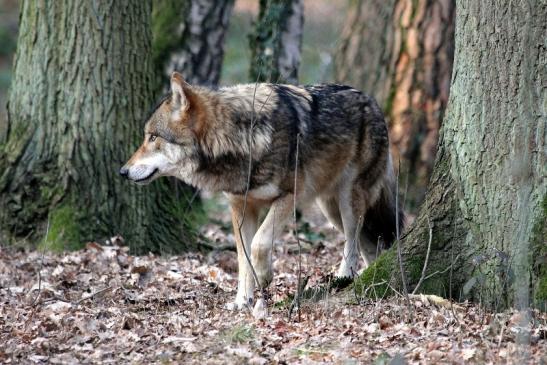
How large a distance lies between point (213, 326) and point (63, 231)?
304cm

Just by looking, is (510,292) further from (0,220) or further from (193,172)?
(0,220)

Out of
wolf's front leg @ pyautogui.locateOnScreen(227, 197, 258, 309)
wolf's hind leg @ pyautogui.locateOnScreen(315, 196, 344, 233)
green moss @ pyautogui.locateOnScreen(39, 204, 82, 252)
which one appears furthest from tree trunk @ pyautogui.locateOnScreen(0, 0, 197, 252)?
wolf's hind leg @ pyautogui.locateOnScreen(315, 196, 344, 233)

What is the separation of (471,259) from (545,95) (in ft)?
3.90

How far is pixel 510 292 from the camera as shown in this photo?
5906 mm

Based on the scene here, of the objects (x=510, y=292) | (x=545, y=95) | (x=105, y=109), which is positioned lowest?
(x=510, y=292)

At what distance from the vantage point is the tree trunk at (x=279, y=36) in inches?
450

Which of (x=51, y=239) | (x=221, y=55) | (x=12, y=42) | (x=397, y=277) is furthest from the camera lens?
(x=12, y=42)

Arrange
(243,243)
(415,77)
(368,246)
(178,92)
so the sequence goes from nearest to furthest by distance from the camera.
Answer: (243,243), (178,92), (368,246), (415,77)

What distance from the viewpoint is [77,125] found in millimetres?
8742

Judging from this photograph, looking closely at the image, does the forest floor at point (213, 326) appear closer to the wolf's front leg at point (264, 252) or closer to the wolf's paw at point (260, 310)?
the wolf's paw at point (260, 310)

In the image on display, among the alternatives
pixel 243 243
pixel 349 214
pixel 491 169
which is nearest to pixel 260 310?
pixel 243 243

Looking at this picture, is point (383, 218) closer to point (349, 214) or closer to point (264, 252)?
point (349, 214)

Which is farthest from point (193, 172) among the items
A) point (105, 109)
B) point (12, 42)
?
point (12, 42)

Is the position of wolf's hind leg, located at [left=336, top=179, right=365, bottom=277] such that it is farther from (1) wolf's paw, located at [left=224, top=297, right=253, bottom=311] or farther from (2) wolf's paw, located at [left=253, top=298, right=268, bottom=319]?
(2) wolf's paw, located at [left=253, top=298, right=268, bottom=319]
